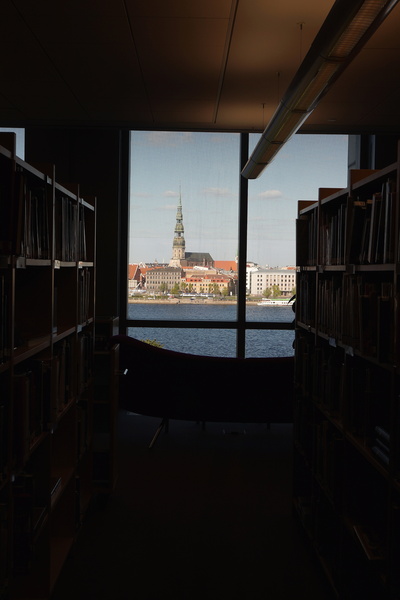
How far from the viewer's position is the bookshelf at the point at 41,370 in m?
1.93

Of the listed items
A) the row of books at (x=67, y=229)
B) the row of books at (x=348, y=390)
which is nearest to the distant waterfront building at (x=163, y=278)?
the row of books at (x=67, y=229)

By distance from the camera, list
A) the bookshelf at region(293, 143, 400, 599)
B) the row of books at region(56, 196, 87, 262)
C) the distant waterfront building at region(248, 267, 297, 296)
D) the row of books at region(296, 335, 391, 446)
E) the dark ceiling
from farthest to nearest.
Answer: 1. the distant waterfront building at region(248, 267, 297, 296)
2. the dark ceiling
3. the row of books at region(56, 196, 87, 262)
4. the row of books at region(296, 335, 391, 446)
5. the bookshelf at region(293, 143, 400, 599)

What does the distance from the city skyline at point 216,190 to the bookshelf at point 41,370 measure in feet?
9.75

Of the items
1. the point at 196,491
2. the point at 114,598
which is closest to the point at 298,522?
the point at 196,491

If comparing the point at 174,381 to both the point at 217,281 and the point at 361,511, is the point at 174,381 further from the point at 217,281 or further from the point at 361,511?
the point at 361,511

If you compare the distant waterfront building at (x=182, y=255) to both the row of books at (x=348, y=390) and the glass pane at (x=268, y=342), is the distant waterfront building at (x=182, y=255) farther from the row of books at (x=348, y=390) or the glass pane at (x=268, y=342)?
the row of books at (x=348, y=390)

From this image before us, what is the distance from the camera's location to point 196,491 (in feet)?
13.9

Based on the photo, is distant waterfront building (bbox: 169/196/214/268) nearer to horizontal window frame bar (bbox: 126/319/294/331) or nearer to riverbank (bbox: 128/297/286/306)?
riverbank (bbox: 128/297/286/306)

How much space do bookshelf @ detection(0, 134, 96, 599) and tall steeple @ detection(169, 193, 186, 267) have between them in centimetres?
304

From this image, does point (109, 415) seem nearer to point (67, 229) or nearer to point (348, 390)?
point (67, 229)

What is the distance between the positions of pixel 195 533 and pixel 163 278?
393 cm

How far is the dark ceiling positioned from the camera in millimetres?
3574

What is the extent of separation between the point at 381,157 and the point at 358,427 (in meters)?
4.69

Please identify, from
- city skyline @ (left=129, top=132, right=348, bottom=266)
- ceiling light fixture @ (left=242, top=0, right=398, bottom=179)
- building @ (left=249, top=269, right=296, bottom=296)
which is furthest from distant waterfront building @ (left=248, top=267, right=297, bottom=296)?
ceiling light fixture @ (left=242, top=0, right=398, bottom=179)
